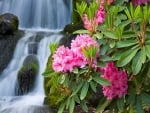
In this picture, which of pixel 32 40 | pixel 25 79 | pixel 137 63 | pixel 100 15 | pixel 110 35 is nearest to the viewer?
pixel 137 63

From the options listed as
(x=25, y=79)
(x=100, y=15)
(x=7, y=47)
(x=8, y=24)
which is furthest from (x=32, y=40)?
(x=100, y=15)

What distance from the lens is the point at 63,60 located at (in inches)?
62.2

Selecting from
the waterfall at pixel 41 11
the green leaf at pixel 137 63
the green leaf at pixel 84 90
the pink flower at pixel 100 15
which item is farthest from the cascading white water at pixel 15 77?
the green leaf at pixel 137 63

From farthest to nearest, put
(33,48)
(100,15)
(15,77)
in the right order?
(33,48)
(15,77)
(100,15)

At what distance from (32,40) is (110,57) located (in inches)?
302

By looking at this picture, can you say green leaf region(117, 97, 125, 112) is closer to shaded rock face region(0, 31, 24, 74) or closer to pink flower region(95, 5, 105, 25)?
pink flower region(95, 5, 105, 25)

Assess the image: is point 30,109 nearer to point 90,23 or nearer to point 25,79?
point 25,79

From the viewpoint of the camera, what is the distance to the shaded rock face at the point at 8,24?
9.42 m

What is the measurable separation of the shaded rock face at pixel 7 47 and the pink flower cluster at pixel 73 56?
7.19 meters

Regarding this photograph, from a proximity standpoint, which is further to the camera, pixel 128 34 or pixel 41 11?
pixel 41 11

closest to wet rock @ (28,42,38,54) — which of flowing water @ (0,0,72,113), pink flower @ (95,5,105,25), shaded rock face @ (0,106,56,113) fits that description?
flowing water @ (0,0,72,113)

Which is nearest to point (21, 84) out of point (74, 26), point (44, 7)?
point (74, 26)

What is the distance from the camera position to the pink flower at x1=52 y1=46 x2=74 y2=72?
61.7 inches

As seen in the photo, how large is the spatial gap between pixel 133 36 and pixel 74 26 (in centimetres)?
756
